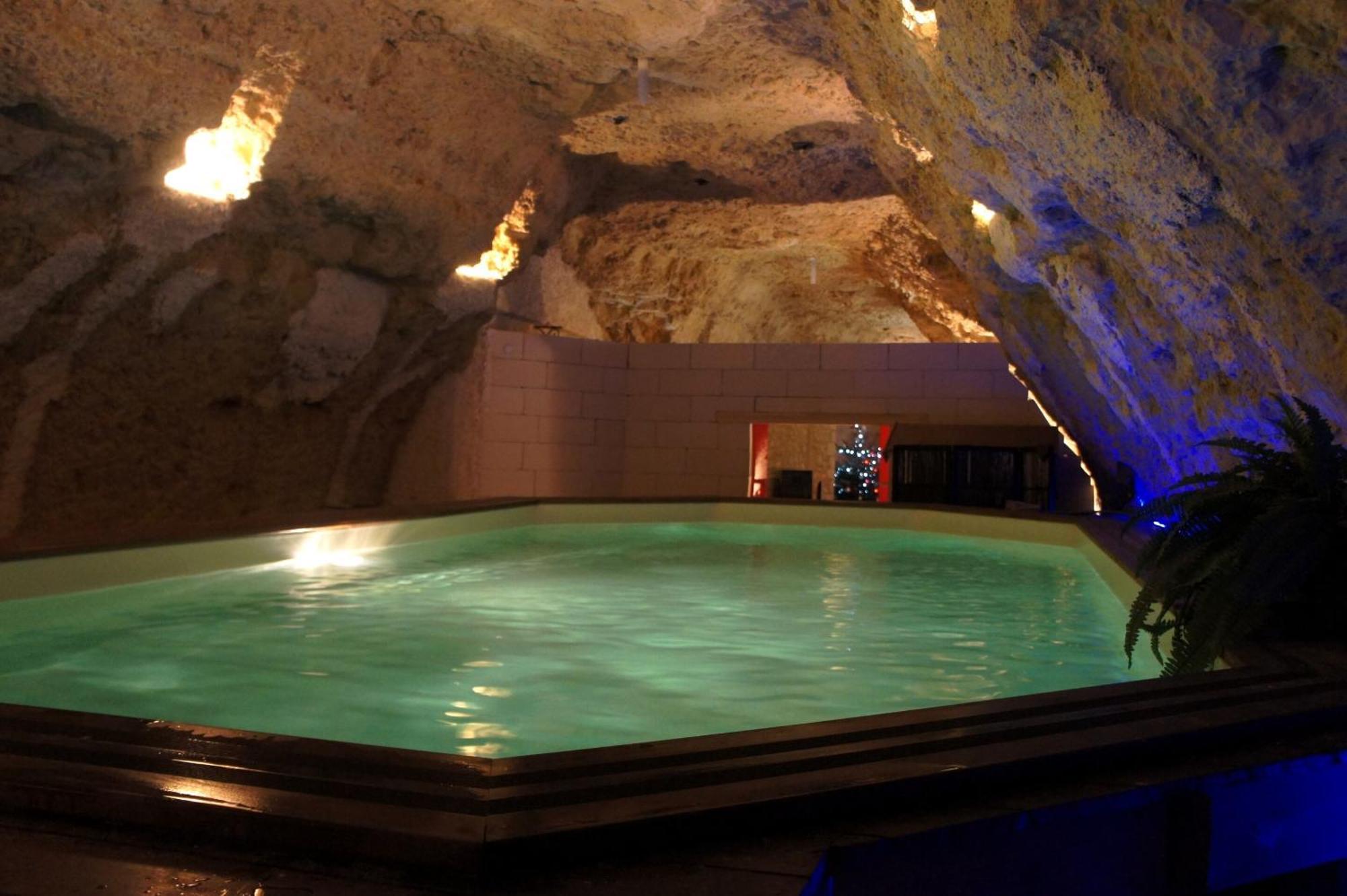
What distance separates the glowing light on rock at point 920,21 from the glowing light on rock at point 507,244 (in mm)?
5505

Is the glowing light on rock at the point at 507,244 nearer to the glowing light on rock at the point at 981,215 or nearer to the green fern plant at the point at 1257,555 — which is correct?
the glowing light on rock at the point at 981,215

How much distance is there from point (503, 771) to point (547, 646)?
6.55 feet

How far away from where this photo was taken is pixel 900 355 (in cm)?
1074

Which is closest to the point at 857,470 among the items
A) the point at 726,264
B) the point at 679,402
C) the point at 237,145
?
the point at 726,264

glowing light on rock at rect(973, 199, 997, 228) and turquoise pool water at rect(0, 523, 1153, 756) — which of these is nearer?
turquoise pool water at rect(0, 523, 1153, 756)

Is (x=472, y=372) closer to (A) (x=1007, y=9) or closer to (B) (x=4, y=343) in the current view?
(B) (x=4, y=343)

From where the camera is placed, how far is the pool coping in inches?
52.2

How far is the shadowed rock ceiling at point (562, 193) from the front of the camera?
12.3 ft

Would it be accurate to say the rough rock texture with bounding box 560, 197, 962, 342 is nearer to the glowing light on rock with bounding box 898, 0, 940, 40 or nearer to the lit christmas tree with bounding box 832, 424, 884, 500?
the lit christmas tree with bounding box 832, 424, 884, 500

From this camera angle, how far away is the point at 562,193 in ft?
35.4

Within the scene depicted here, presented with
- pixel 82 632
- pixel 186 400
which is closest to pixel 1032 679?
pixel 82 632

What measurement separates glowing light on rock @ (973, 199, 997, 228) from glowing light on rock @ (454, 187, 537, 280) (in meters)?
4.44

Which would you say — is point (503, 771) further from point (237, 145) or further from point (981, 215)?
point (981, 215)

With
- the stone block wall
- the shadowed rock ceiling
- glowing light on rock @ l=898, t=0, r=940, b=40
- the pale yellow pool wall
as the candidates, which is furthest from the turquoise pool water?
the stone block wall
